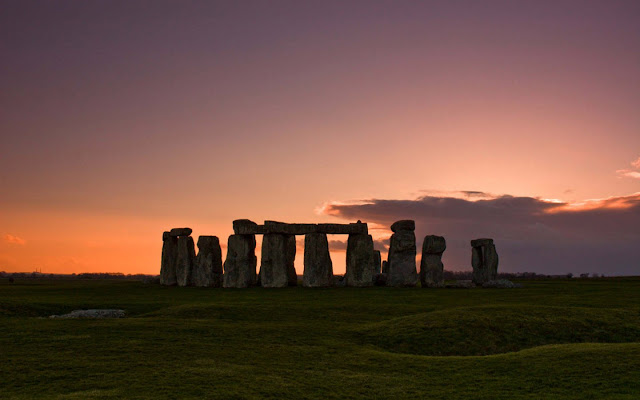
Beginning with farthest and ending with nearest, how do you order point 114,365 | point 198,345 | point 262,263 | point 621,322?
point 262,263
point 621,322
point 198,345
point 114,365

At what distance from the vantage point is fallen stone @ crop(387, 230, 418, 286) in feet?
145

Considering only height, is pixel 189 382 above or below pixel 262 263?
below

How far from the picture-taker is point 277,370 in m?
16.3

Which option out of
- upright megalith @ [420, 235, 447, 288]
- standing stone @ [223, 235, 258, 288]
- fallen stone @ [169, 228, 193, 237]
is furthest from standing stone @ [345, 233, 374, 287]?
fallen stone @ [169, 228, 193, 237]

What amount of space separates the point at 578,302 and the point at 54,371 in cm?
2547

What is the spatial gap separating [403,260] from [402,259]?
0.10 m

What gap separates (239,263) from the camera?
45.2 meters

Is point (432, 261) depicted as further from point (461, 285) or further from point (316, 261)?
point (316, 261)

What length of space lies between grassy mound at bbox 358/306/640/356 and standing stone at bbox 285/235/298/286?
22.1m

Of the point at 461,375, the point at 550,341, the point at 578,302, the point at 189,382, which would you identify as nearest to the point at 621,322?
the point at 550,341

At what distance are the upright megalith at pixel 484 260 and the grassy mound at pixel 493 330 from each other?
2321 cm

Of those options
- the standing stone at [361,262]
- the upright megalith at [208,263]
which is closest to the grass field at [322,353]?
the standing stone at [361,262]

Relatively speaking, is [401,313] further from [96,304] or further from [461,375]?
[96,304]

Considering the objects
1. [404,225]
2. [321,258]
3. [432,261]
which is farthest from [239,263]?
[432,261]
